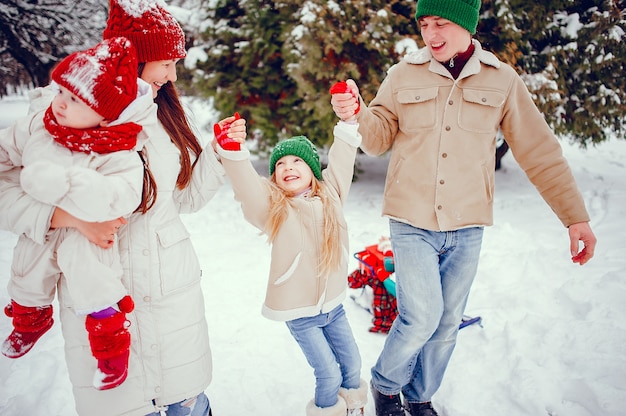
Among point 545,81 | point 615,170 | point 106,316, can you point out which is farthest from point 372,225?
point 615,170

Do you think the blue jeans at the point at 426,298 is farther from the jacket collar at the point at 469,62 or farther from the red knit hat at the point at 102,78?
the red knit hat at the point at 102,78

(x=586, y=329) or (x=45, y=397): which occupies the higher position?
(x=586, y=329)

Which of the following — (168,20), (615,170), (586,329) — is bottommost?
(615,170)

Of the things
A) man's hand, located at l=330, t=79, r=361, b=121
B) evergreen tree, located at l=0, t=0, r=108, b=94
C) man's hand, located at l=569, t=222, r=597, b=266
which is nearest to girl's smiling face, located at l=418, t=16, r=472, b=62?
man's hand, located at l=330, t=79, r=361, b=121

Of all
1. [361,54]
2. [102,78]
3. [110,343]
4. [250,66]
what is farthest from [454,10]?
[250,66]

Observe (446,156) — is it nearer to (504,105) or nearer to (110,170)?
(504,105)

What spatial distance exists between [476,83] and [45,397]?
10.6 ft

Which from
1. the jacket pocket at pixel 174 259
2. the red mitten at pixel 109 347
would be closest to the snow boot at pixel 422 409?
the jacket pocket at pixel 174 259

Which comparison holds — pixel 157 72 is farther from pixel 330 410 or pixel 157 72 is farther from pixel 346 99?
pixel 330 410

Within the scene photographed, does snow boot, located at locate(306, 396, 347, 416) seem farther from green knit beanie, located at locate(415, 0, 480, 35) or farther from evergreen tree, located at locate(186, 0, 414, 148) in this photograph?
evergreen tree, located at locate(186, 0, 414, 148)

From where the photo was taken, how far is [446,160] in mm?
2361

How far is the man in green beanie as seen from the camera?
2344 mm

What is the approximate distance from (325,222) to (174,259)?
768mm

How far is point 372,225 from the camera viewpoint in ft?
20.1
